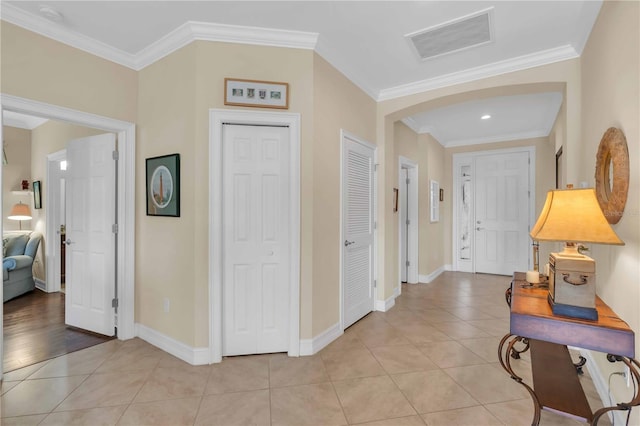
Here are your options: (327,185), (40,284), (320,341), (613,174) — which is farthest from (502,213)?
(40,284)

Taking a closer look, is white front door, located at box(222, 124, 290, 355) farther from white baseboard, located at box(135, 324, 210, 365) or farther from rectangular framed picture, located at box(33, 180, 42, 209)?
rectangular framed picture, located at box(33, 180, 42, 209)

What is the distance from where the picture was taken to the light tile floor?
181 centimetres

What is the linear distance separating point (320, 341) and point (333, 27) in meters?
2.64

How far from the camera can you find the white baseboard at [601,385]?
165cm

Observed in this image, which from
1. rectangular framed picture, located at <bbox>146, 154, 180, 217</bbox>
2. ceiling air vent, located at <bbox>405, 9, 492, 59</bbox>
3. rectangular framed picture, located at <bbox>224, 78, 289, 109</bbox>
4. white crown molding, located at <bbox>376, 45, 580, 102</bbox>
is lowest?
rectangular framed picture, located at <bbox>146, 154, 180, 217</bbox>

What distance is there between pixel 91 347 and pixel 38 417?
967mm

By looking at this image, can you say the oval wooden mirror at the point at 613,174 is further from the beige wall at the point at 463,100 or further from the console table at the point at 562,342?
the beige wall at the point at 463,100

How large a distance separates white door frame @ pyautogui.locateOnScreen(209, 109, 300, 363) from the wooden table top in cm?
157

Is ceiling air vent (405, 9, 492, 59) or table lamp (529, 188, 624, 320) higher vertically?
ceiling air vent (405, 9, 492, 59)

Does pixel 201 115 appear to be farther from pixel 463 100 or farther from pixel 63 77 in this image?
pixel 463 100

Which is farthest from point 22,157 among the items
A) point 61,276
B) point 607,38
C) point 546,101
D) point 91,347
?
point 546,101

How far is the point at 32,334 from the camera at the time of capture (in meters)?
2.94

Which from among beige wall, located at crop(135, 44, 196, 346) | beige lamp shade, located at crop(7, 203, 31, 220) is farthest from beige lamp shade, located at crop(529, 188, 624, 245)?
beige lamp shade, located at crop(7, 203, 31, 220)

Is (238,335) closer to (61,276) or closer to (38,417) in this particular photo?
(38,417)
